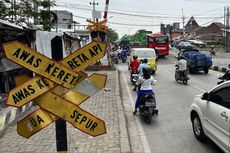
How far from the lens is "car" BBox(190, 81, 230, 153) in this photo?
543 cm

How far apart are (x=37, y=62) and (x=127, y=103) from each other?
9344mm

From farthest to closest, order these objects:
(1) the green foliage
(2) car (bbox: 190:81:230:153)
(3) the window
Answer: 1. (1) the green foliage
2. (3) the window
3. (2) car (bbox: 190:81:230:153)

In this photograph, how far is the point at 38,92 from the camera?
2.96m

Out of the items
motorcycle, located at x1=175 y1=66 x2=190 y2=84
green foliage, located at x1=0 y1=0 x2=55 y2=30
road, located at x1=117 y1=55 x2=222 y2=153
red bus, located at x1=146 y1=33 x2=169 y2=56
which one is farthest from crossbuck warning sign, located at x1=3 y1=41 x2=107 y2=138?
red bus, located at x1=146 y1=33 x2=169 y2=56

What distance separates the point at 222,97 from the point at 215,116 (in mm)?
360

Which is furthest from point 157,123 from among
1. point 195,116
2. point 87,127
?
point 87,127

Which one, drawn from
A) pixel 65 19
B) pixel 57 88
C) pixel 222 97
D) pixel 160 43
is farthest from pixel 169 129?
pixel 65 19

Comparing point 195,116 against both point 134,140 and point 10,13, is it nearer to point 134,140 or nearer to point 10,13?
point 134,140

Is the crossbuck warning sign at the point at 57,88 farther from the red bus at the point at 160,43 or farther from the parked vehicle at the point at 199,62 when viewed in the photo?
the red bus at the point at 160,43

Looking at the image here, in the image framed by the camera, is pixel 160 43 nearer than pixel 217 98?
No

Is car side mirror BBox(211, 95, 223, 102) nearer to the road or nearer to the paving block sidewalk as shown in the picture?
the road

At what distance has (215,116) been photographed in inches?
230

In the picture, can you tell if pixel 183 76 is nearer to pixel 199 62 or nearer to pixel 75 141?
pixel 199 62

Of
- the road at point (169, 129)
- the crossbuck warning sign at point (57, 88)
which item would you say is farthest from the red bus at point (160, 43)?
the crossbuck warning sign at point (57, 88)
